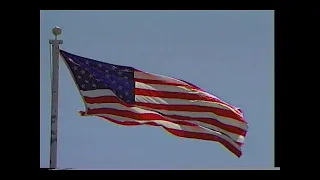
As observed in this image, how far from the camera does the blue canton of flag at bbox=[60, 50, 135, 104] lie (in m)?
12.3

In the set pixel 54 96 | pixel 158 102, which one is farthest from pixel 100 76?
pixel 54 96

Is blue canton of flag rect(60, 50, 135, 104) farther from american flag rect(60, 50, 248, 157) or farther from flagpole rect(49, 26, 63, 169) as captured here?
flagpole rect(49, 26, 63, 169)

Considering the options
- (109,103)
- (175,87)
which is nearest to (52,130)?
(109,103)

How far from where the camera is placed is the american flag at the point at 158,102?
1225 centimetres

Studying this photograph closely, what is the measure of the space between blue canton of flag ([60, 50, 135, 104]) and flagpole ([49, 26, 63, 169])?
0.54 metres

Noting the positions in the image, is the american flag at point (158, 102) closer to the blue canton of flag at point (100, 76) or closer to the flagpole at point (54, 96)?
the blue canton of flag at point (100, 76)

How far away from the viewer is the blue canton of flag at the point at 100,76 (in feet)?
40.4

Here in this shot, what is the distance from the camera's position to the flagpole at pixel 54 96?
1103 cm

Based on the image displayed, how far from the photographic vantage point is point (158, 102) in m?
12.5

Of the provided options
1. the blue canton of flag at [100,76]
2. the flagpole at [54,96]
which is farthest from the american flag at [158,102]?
the flagpole at [54,96]

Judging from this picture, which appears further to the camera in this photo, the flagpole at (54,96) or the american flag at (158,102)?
the american flag at (158,102)

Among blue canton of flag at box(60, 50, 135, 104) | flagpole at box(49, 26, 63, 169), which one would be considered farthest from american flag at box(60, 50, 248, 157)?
flagpole at box(49, 26, 63, 169)
